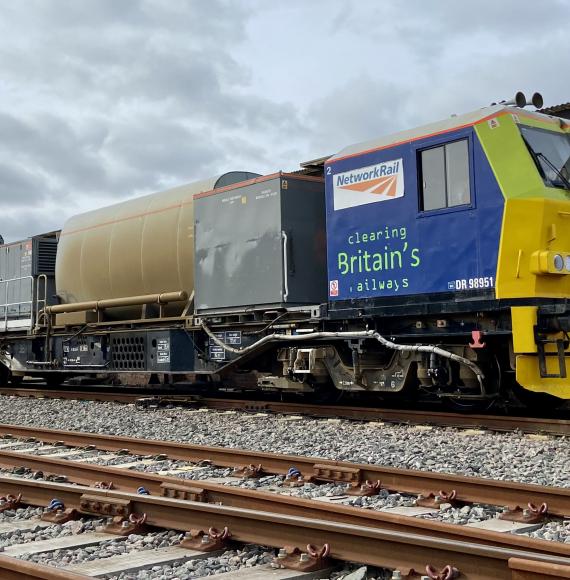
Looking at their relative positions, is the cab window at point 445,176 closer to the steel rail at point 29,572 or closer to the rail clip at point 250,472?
the rail clip at point 250,472

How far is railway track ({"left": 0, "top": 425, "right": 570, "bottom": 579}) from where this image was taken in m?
3.71

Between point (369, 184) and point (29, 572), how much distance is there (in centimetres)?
712

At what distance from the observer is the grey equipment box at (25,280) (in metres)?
16.0

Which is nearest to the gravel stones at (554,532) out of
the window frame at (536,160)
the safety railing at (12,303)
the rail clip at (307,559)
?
the rail clip at (307,559)

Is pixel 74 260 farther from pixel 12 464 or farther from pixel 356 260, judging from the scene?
pixel 12 464

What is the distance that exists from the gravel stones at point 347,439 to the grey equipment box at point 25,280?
414 cm

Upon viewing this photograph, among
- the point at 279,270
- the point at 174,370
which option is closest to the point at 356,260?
the point at 279,270

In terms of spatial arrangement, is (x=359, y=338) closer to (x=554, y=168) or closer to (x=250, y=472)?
(x=554, y=168)

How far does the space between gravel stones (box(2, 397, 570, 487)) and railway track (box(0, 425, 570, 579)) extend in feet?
2.81

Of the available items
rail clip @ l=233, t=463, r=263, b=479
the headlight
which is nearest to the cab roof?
the headlight

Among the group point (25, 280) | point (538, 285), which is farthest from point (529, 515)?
point (25, 280)

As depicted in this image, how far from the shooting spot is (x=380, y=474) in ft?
19.5

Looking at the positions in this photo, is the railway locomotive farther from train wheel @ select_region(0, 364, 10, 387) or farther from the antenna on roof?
train wheel @ select_region(0, 364, 10, 387)

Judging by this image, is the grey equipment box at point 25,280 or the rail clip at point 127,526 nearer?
the rail clip at point 127,526
